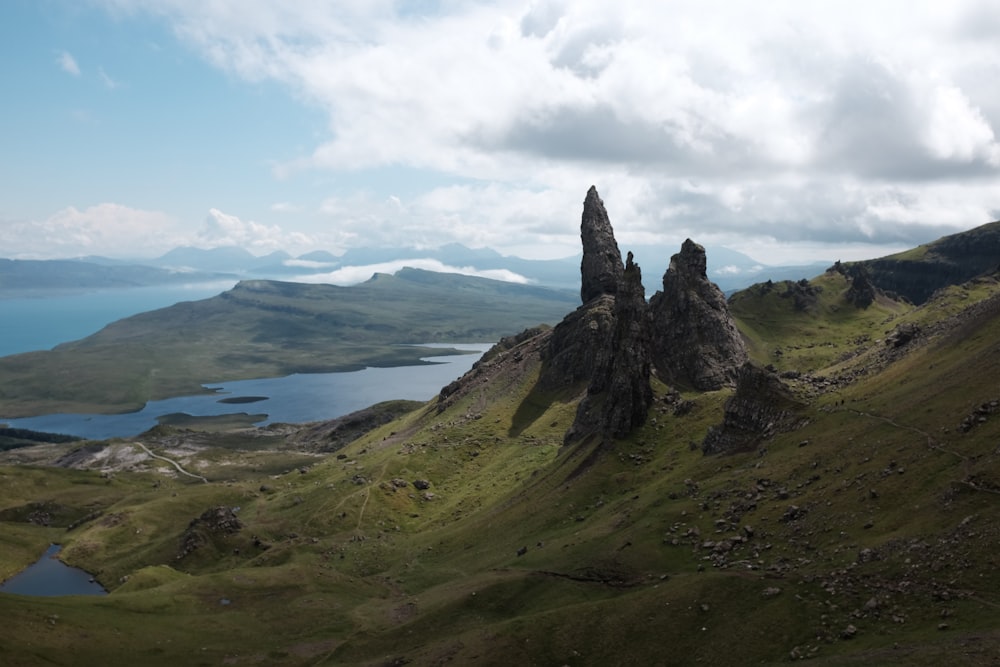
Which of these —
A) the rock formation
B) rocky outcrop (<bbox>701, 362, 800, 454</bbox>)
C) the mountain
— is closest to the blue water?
the mountain

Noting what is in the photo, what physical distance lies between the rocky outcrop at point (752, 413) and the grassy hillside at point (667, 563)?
150 inches

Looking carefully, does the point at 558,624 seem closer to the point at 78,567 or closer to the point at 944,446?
the point at 944,446

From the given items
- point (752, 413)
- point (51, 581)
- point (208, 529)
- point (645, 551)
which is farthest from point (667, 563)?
point (51, 581)

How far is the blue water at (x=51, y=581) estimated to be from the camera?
145 m

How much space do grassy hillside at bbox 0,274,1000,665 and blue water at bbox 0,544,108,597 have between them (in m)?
5.39

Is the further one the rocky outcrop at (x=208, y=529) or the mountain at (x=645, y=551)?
the rocky outcrop at (x=208, y=529)

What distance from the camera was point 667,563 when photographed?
269 ft

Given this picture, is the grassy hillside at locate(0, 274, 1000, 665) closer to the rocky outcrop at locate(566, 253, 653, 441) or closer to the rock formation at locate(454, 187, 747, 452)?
the rocky outcrop at locate(566, 253, 653, 441)

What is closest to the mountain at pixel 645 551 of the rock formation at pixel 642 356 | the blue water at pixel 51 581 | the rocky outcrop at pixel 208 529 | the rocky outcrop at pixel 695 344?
the rocky outcrop at pixel 208 529

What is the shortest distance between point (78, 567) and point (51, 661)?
96.9 m

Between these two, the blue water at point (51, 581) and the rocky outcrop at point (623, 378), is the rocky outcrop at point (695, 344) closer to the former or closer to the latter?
the rocky outcrop at point (623, 378)

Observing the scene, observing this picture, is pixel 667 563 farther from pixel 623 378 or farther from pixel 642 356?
pixel 642 356

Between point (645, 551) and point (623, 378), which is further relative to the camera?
point (623, 378)

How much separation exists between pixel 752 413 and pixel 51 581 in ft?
487
